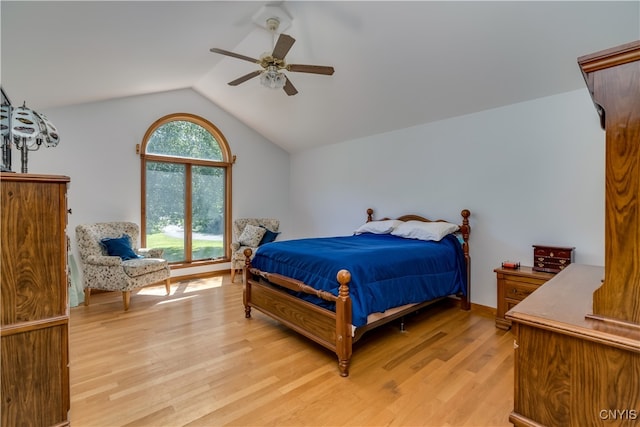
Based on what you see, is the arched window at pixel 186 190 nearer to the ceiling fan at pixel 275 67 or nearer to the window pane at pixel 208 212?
the window pane at pixel 208 212

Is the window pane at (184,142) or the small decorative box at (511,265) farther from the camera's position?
the window pane at (184,142)

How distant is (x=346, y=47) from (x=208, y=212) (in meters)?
3.66

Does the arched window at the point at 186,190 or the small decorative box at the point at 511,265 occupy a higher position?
the arched window at the point at 186,190

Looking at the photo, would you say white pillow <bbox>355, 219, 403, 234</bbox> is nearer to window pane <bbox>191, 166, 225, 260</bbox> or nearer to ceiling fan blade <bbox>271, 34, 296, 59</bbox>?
ceiling fan blade <bbox>271, 34, 296, 59</bbox>

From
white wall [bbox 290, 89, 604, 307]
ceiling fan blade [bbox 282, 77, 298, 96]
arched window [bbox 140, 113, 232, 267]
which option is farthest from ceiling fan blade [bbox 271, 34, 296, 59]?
arched window [bbox 140, 113, 232, 267]

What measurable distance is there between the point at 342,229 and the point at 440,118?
2.38 m

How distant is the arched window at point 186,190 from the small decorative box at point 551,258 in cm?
463

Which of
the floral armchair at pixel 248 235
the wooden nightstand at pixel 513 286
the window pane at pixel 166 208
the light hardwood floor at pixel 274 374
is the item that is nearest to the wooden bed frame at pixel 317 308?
the light hardwood floor at pixel 274 374

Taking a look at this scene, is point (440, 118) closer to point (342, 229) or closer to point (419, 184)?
point (419, 184)

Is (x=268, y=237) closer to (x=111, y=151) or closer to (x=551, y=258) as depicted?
(x=111, y=151)

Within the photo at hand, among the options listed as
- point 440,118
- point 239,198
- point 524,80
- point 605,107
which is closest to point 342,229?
point 239,198

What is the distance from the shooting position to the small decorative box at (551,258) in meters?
2.83

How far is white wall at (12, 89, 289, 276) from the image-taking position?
3.97 m

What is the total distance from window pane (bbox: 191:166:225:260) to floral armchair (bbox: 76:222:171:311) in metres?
1.23
